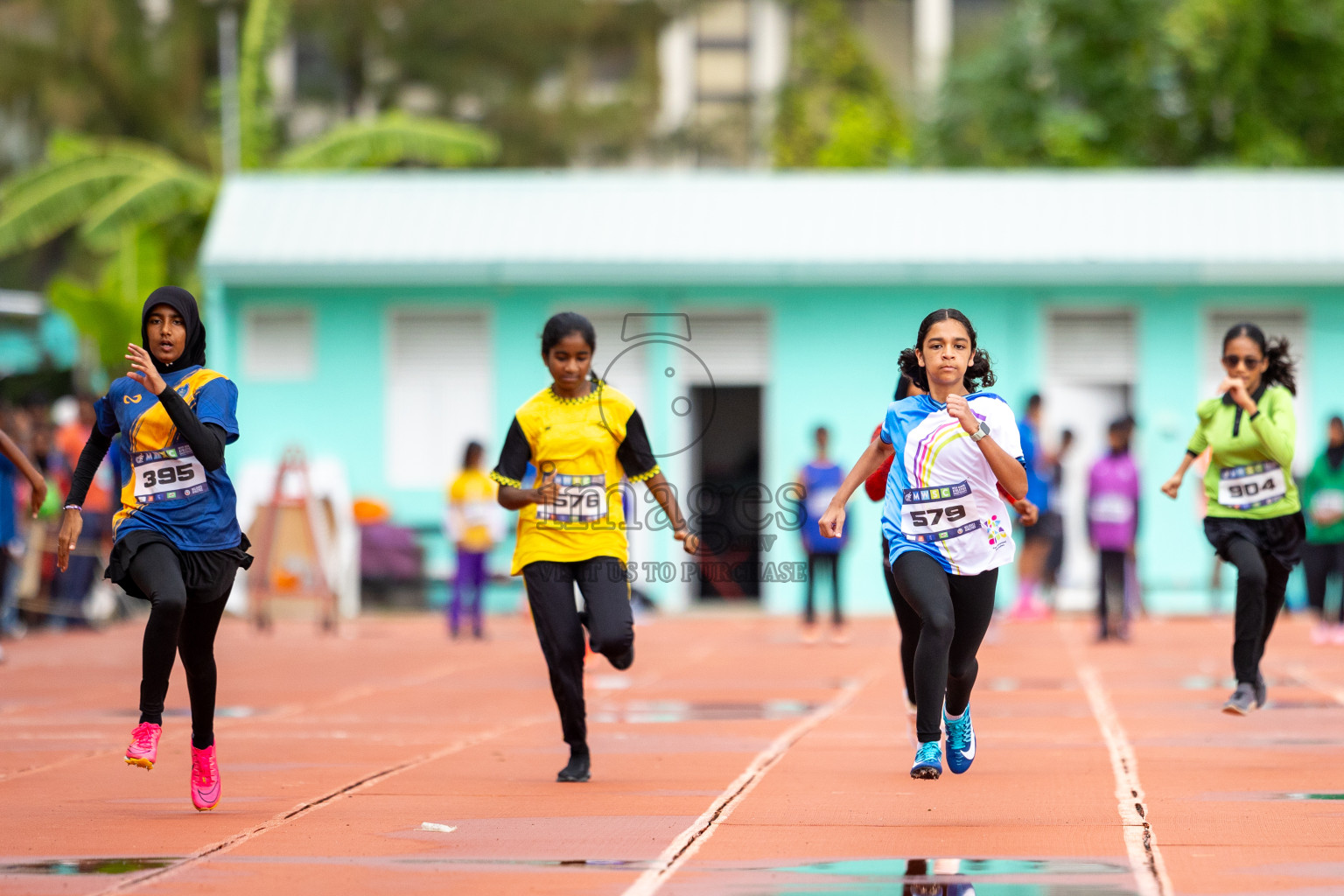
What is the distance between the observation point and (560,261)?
21.9m

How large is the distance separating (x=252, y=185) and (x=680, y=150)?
77.9 ft

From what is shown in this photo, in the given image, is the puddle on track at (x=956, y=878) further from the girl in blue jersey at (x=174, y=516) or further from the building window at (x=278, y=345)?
the building window at (x=278, y=345)

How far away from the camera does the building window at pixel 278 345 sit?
75.0ft

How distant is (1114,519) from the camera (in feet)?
55.7

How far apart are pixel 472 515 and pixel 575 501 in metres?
9.85

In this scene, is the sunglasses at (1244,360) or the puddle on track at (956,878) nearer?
the puddle on track at (956,878)

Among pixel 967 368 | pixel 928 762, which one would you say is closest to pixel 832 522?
pixel 967 368

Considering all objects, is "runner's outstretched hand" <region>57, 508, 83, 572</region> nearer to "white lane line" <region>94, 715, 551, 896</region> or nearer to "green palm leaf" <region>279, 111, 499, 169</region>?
"white lane line" <region>94, 715, 551, 896</region>

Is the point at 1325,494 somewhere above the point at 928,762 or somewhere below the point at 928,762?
above

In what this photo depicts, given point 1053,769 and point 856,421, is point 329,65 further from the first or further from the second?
point 1053,769

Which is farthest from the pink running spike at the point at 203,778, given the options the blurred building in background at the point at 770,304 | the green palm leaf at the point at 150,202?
the green palm leaf at the point at 150,202

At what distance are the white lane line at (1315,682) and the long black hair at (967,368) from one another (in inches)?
193

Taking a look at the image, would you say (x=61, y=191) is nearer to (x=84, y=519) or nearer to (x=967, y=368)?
(x=84, y=519)

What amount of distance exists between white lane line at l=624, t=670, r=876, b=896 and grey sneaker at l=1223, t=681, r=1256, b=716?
7.10 feet
